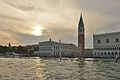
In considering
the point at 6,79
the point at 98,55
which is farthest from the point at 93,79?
the point at 98,55

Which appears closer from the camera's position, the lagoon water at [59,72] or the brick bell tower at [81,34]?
the lagoon water at [59,72]

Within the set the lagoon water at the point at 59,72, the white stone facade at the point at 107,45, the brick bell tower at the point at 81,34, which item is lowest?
the lagoon water at the point at 59,72

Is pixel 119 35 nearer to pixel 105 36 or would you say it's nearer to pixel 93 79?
→ pixel 105 36

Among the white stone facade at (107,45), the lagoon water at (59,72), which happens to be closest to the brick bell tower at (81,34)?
the white stone facade at (107,45)

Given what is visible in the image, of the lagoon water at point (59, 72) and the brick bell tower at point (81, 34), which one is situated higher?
the brick bell tower at point (81, 34)

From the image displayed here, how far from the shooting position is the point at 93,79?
3359cm

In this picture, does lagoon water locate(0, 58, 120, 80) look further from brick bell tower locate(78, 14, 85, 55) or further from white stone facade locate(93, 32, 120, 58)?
brick bell tower locate(78, 14, 85, 55)

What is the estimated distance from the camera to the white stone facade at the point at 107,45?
14275 centimetres

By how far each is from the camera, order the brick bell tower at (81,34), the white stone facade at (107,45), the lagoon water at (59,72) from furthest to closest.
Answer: the brick bell tower at (81,34) < the white stone facade at (107,45) < the lagoon water at (59,72)

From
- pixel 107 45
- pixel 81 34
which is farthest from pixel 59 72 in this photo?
pixel 81 34

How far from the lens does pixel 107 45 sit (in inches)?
5812

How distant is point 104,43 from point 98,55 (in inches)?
314

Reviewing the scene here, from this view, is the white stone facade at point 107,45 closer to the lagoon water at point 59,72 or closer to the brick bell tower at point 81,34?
the brick bell tower at point 81,34

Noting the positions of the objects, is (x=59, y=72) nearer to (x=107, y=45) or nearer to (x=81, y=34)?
(x=107, y=45)
